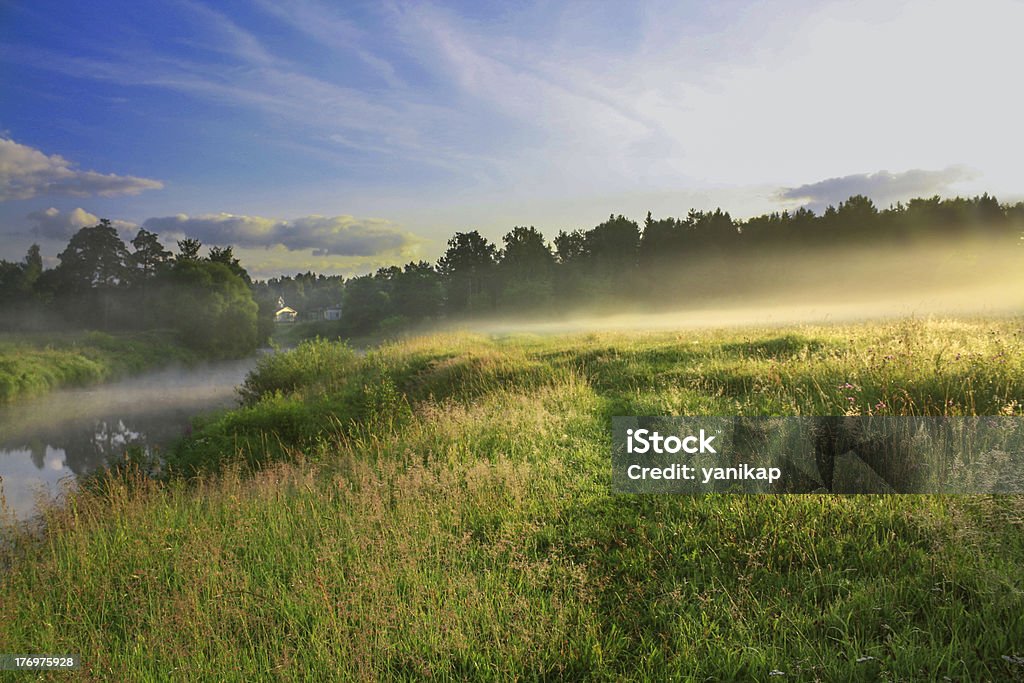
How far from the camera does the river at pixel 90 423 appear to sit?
51.8 ft

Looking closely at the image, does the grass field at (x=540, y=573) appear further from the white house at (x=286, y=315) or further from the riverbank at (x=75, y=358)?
the white house at (x=286, y=315)

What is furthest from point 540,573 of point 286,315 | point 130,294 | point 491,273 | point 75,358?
point 286,315

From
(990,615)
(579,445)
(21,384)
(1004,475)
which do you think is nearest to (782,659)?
(990,615)

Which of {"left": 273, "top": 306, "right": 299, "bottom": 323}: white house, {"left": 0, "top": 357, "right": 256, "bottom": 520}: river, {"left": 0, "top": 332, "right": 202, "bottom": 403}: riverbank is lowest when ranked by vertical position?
{"left": 0, "top": 357, "right": 256, "bottom": 520}: river

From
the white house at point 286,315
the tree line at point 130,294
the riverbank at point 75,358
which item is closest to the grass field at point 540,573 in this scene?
the riverbank at point 75,358

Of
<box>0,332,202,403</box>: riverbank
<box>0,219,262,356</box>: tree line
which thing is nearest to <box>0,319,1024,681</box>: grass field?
<box>0,332,202,403</box>: riverbank

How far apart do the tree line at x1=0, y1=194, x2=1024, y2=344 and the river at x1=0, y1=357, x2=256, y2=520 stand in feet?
20.9

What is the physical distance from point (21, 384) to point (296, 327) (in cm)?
3497

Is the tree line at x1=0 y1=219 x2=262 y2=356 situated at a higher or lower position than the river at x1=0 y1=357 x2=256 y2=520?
higher

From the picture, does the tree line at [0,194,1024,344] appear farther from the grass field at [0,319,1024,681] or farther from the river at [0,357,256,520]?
the grass field at [0,319,1024,681]

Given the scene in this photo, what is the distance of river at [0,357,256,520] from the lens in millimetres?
15781

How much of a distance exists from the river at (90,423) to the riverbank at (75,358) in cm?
94

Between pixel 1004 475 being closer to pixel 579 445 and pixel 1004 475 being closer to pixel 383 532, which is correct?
pixel 579 445

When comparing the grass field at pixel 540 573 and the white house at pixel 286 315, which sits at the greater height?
the white house at pixel 286 315
